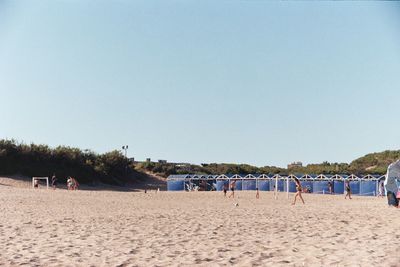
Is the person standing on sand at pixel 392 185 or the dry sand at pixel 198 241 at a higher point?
the person standing on sand at pixel 392 185

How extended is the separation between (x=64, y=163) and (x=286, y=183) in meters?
27.1

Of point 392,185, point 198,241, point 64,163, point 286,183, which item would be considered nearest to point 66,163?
point 64,163

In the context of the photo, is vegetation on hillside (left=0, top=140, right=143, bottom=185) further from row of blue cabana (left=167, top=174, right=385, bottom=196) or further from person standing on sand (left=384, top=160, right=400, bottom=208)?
person standing on sand (left=384, top=160, right=400, bottom=208)

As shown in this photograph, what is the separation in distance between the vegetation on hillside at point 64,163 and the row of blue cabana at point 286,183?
11.5m

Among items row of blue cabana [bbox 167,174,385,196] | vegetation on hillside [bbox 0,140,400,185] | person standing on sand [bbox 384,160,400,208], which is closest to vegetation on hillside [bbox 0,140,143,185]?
vegetation on hillside [bbox 0,140,400,185]

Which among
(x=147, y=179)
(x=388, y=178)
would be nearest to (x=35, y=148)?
(x=147, y=179)

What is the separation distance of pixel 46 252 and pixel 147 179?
59.9 metres

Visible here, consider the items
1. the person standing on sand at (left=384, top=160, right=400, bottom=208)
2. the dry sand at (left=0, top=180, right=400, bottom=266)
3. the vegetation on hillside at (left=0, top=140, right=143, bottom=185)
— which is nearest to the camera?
the dry sand at (left=0, top=180, right=400, bottom=266)

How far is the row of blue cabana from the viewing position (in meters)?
39.6

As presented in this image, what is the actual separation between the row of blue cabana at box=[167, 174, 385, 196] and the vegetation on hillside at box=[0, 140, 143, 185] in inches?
452

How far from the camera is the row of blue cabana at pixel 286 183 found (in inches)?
1559

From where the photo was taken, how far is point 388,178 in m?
21.3

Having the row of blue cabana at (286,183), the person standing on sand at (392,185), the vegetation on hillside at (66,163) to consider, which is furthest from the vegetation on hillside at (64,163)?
the person standing on sand at (392,185)

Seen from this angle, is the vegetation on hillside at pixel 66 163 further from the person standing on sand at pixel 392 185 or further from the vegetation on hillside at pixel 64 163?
the person standing on sand at pixel 392 185
